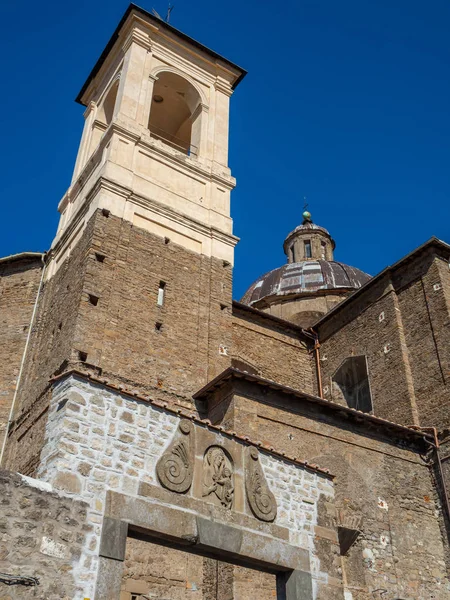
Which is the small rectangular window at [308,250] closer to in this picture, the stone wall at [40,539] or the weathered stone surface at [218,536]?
the weathered stone surface at [218,536]

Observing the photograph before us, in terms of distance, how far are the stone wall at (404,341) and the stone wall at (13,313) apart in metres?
8.30

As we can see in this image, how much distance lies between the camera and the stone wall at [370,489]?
1305 cm

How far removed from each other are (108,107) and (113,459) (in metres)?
16.7

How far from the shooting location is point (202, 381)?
A: 50.5ft

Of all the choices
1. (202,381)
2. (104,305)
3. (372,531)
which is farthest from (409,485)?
(104,305)

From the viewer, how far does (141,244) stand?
1681cm

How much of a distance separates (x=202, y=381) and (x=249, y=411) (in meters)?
2.13

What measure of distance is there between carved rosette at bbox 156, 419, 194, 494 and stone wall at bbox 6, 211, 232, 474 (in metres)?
5.72

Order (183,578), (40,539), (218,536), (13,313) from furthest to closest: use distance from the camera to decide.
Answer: (13,313) → (183,578) → (218,536) → (40,539)

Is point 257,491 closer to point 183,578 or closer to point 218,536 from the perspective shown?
point 218,536

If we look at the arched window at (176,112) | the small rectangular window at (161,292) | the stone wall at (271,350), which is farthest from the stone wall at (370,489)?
the arched window at (176,112)

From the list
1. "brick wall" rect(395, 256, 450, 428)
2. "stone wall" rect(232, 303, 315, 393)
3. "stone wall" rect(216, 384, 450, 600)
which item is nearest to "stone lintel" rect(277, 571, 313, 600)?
"stone wall" rect(216, 384, 450, 600)

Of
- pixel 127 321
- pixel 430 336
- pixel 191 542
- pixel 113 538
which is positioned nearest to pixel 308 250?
pixel 430 336

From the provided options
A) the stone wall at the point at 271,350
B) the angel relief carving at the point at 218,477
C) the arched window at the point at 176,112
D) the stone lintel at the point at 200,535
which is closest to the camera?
the stone lintel at the point at 200,535
